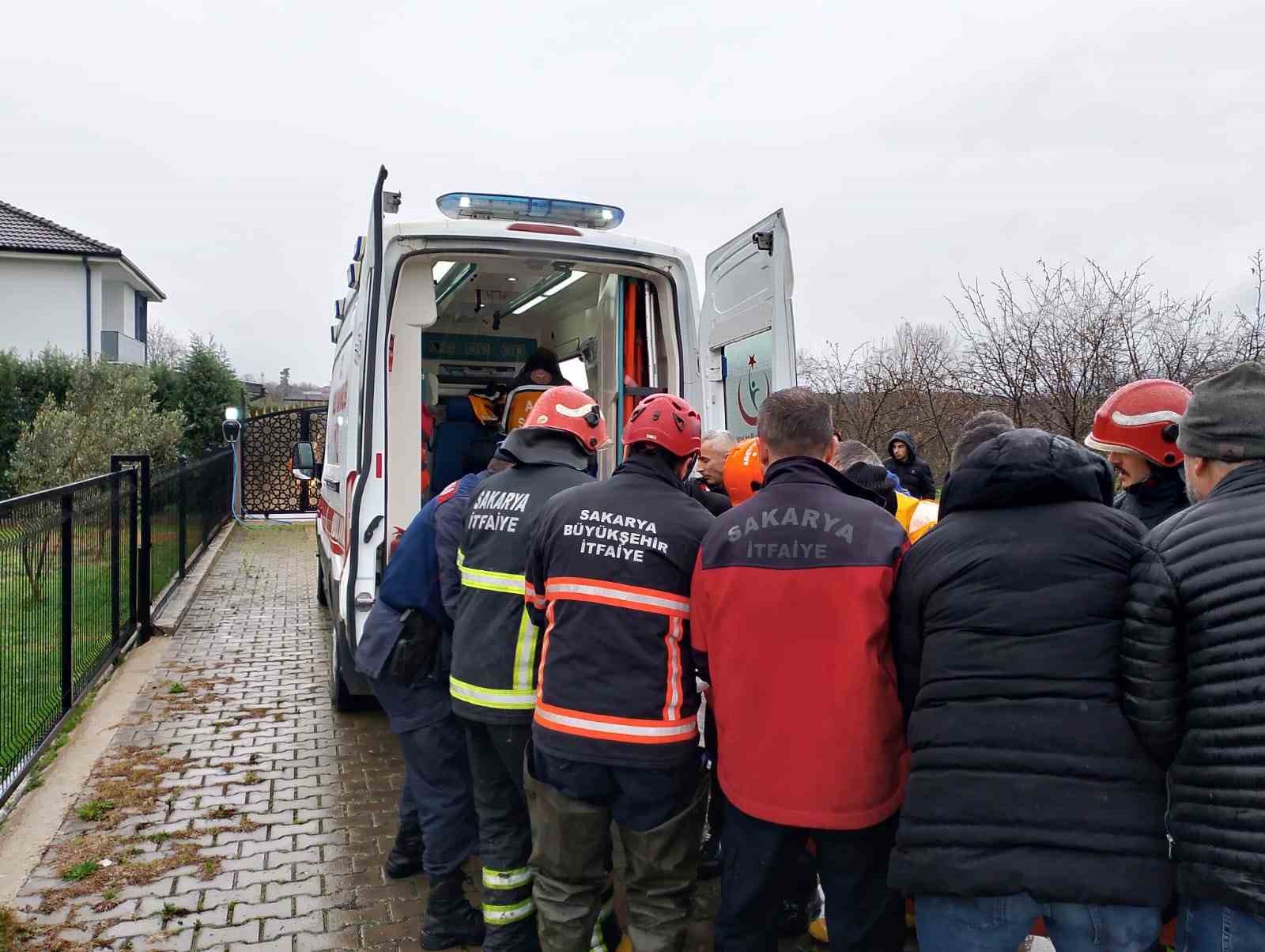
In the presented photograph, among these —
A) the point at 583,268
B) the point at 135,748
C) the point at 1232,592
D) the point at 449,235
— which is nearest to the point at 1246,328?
the point at 583,268

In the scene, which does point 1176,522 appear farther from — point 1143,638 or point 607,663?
point 607,663

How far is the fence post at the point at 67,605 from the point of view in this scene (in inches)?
215

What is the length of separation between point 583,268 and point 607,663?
2930 mm

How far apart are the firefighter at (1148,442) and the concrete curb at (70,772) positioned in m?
4.41

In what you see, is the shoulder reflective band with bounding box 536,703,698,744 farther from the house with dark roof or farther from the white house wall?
the white house wall

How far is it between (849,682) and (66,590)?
198 inches

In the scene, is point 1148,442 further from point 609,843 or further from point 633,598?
point 609,843

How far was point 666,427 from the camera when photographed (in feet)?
9.43

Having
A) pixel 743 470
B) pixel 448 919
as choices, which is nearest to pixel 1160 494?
pixel 743 470

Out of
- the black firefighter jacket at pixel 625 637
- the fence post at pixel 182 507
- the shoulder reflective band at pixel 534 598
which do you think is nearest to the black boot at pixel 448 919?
the black firefighter jacket at pixel 625 637

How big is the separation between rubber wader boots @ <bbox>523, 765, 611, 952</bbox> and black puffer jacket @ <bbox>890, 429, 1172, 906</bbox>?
3.33 feet

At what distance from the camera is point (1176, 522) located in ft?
6.70

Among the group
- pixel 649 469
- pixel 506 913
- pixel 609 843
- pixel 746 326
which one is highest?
pixel 746 326

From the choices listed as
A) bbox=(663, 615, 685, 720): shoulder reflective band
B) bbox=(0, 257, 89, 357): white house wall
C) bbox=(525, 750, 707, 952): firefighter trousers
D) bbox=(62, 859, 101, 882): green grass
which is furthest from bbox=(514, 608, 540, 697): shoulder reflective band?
bbox=(0, 257, 89, 357): white house wall
